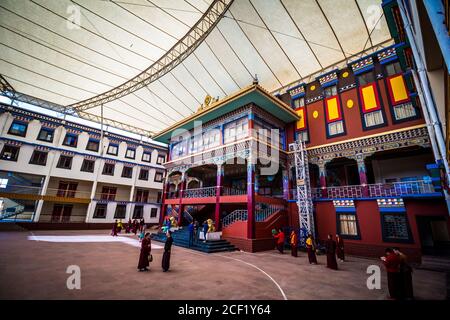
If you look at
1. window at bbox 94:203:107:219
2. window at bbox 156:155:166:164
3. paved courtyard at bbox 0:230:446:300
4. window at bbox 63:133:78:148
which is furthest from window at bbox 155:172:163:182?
paved courtyard at bbox 0:230:446:300

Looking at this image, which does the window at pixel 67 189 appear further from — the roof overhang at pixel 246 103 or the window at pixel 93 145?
the roof overhang at pixel 246 103

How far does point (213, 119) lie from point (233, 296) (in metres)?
14.1

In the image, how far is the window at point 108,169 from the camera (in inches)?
991

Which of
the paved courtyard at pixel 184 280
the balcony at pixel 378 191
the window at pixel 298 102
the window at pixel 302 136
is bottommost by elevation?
the paved courtyard at pixel 184 280

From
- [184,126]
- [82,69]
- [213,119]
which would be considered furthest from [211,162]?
[82,69]

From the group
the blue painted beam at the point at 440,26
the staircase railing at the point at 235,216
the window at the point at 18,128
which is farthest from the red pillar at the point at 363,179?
the window at the point at 18,128

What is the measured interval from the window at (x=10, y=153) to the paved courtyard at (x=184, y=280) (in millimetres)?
16009

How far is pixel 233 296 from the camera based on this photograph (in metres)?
4.96

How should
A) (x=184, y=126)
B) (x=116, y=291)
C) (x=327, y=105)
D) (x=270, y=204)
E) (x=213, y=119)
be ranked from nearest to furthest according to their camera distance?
1. (x=116, y=291)
2. (x=270, y=204)
3. (x=327, y=105)
4. (x=213, y=119)
5. (x=184, y=126)

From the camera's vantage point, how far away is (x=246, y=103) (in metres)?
14.7

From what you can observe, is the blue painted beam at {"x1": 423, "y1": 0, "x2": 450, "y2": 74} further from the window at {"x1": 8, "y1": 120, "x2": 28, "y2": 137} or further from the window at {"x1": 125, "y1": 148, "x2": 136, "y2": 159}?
the window at {"x1": 125, "y1": 148, "x2": 136, "y2": 159}

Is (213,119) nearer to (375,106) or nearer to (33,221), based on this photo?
(375,106)

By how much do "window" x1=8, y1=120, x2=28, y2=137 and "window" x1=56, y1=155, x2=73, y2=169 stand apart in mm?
3869

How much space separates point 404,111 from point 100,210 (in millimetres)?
30174
